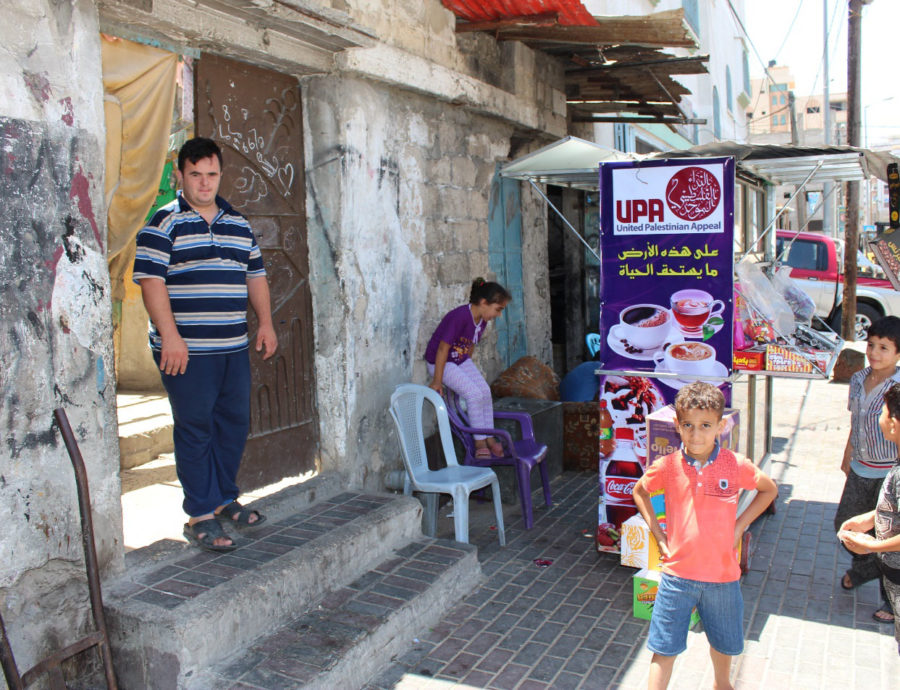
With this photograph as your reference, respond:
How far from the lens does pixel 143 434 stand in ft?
17.8

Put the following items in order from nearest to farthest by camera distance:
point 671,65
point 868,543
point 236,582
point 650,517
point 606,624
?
point 868,543
point 650,517
point 236,582
point 606,624
point 671,65

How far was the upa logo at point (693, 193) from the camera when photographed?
14.1ft

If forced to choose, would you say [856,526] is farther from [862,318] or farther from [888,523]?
[862,318]

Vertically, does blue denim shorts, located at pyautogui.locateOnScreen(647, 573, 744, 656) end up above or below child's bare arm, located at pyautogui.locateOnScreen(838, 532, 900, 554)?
below

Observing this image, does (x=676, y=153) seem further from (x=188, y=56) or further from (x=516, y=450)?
(x=188, y=56)

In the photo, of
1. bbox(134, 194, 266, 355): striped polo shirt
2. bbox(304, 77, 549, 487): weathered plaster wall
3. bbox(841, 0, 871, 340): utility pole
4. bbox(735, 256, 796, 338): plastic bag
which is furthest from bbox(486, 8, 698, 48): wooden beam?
bbox(841, 0, 871, 340): utility pole

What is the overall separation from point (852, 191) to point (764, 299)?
28.1 feet

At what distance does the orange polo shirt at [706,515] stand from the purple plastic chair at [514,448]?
2.13 metres

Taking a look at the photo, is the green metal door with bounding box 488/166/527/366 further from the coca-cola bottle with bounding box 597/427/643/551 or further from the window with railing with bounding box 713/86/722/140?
the window with railing with bounding box 713/86/722/140

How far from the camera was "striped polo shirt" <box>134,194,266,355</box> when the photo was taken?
340cm

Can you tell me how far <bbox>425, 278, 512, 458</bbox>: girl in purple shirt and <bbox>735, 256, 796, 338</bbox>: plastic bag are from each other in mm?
1518

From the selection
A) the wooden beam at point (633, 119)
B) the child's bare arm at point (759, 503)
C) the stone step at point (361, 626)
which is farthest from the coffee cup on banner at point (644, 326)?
the wooden beam at point (633, 119)

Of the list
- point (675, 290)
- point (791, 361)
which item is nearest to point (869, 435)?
point (791, 361)

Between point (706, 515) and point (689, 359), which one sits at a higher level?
point (689, 359)
